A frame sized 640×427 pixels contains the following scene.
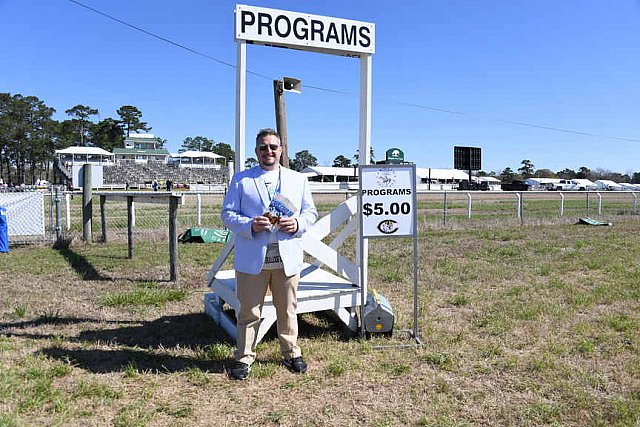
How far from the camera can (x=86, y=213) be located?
1105 cm

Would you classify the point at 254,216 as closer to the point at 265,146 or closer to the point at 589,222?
the point at 265,146

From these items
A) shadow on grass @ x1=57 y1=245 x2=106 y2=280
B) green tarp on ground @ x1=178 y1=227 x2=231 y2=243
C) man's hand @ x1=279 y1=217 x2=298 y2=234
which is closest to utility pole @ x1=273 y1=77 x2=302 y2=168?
man's hand @ x1=279 y1=217 x2=298 y2=234

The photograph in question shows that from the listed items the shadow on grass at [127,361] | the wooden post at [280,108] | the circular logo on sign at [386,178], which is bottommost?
the shadow on grass at [127,361]

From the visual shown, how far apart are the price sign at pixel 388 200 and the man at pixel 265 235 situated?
0.86m

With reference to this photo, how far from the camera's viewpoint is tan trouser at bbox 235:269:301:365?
392 cm

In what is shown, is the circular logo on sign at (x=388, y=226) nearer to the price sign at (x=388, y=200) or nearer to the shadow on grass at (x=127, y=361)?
the price sign at (x=388, y=200)

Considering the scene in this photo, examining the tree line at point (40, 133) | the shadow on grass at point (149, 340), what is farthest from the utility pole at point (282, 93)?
the tree line at point (40, 133)

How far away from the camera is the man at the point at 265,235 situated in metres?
3.80

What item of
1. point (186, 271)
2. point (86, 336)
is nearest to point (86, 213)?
point (186, 271)

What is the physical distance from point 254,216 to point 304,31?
6.53 ft

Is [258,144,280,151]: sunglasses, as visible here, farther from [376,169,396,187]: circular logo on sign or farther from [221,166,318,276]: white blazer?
[376,169,396,187]: circular logo on sign

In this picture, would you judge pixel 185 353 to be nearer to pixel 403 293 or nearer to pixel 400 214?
pixel 400 214

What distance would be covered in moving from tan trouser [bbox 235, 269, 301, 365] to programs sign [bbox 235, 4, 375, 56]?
2221mm

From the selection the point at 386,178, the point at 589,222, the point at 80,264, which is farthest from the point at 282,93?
the point at 589,222
